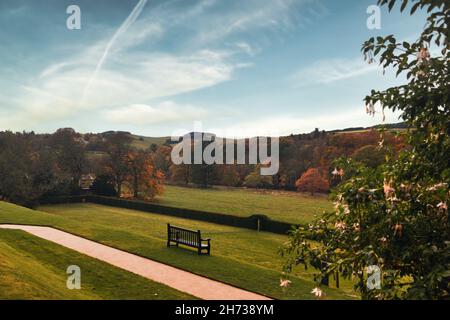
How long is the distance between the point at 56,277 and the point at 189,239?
734cm

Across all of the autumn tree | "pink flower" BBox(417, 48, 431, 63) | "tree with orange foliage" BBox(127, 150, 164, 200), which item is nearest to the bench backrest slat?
"pink flower" BBox(417, 48, 431, 63)

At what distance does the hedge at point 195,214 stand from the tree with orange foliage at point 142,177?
6.97m

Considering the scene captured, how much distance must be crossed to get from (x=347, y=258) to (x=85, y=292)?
7547 mm

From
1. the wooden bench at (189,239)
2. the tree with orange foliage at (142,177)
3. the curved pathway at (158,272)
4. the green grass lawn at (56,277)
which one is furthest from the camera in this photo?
the tree with orange foliage at (142,177)

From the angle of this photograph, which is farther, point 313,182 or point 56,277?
point 313,182

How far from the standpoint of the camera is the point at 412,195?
19.4ft

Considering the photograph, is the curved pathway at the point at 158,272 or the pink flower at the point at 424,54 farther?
the curved pathway at the point at 158,272

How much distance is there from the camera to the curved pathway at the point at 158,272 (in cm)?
1145

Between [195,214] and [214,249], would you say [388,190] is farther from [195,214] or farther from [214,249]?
[195,214]

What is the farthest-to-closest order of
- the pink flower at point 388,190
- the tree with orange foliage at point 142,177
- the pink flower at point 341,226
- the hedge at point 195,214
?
the tree with orange foliage at point 142,177, the hedge at point 195,214, the pink flower at point 341,226, the pink flower at point 388,190

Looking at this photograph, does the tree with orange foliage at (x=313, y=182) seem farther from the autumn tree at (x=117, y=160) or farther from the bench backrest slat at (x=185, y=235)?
the bench backrest slat at (x=185, y=235)

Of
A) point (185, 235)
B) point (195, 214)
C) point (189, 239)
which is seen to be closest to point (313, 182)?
point (195, 214)

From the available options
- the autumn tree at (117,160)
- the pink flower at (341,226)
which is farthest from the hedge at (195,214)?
the pink flower at (341,226)

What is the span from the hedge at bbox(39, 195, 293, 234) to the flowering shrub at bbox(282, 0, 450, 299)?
1812 cm
